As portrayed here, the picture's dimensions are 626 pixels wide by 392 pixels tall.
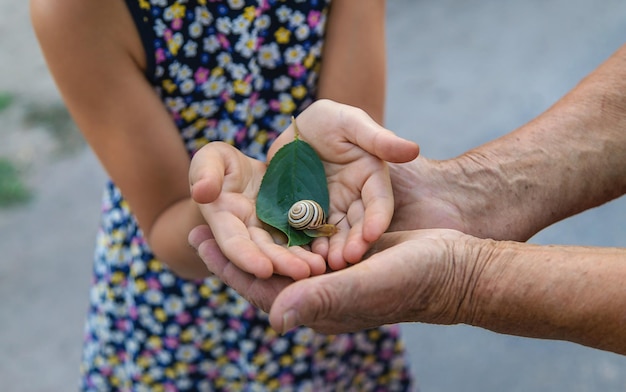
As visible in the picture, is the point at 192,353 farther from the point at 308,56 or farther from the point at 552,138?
the point at 552,138

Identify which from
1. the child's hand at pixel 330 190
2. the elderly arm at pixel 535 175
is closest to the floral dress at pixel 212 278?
the child's hand at pixel 330 190

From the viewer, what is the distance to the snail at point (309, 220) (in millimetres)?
1180

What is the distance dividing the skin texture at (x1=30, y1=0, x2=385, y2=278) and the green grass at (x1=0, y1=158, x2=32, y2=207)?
78.8 inches

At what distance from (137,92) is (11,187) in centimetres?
221

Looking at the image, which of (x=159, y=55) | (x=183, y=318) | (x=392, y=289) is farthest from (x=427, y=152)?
(x=392, y=289)

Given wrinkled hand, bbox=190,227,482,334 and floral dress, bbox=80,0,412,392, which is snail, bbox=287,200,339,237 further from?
floral dress, bbox=80,0,412,392

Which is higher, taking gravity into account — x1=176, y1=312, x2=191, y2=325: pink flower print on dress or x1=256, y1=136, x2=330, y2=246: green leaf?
x1=256, y1=136, x2=330, y2=246: green leaf

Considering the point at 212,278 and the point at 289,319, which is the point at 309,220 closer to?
the point at 289,319

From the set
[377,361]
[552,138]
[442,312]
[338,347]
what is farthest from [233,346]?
[552,138]

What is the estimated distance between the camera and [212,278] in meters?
1.53

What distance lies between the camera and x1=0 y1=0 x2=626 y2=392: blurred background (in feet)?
8.00

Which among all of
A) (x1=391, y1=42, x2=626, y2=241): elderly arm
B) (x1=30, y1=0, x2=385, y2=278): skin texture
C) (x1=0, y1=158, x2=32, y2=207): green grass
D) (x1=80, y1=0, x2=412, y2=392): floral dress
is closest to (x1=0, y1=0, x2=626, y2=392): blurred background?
(x1=0, y1=158, x2=32, y2=207): green grass

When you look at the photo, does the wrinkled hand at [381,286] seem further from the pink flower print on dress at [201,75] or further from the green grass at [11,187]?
the green grass at [11,187]

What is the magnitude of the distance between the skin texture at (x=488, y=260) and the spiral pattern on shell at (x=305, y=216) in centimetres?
10
